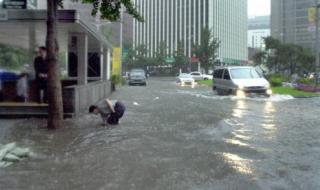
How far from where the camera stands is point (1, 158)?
9.34 metres

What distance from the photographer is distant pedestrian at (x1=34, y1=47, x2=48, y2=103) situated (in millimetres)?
15734

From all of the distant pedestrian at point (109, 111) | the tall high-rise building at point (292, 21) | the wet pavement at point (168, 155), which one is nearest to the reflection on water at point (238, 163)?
the wet pavement at point (168, 155)

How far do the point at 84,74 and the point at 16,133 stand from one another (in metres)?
8.44

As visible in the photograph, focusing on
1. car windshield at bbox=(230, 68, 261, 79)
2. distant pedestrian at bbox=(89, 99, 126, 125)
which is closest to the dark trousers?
distant pedestrian at bbox=(89, 99, 126, 125)

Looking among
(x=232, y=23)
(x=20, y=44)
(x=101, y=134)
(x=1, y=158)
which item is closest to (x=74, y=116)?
(x=101, y=134)

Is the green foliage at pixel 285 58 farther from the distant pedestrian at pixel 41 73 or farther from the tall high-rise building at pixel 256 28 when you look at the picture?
the tall high-rise building at pixel 256 28

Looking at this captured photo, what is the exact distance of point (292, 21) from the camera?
77562mm

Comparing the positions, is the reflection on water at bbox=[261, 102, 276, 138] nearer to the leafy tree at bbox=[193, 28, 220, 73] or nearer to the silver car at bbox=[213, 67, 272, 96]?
the silver car at bbox=[213, 67, 272, 96]

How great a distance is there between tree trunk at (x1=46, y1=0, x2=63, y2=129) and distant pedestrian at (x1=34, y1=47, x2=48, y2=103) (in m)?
2.44

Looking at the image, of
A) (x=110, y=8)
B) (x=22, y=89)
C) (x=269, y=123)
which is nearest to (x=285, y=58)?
(x=269, y=123)

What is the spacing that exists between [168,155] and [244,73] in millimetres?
20957

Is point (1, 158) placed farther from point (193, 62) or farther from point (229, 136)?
point (193, 62)

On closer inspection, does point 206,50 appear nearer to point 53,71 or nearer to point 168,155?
point 53,71

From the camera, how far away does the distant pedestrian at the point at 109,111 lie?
1409 centimetres
